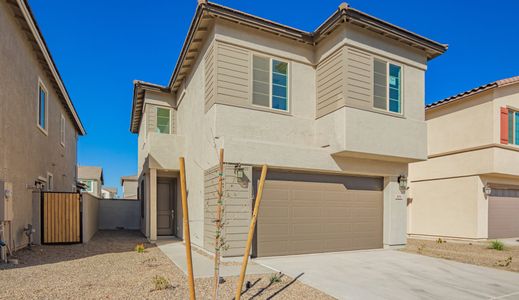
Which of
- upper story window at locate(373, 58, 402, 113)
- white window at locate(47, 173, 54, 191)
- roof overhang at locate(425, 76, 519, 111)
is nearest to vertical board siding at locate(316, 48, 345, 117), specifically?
upper story window at locate(373, 58, 402, 113)

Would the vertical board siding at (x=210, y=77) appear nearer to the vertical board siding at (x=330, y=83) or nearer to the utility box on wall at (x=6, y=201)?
the vertical board siding at (x=330, y=83)

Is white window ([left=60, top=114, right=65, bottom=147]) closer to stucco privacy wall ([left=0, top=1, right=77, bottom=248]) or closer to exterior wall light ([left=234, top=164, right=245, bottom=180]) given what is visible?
stucco privacy wall ([left=0, top=1, right=77, bottom=248])

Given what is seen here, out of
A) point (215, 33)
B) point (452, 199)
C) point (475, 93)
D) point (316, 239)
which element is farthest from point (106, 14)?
point (452, 199)

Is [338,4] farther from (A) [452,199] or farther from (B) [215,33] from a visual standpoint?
(A) [452,199]

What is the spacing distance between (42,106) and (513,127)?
1881 cm

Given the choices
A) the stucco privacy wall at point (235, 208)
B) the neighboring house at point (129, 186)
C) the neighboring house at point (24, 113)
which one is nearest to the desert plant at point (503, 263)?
the stucco privacy wall at point (235, 208)

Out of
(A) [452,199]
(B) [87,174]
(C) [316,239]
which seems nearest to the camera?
(C) [316,239]

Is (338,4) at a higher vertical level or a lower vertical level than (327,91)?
higher

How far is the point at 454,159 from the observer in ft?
47.5

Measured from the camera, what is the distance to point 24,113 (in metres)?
9.75

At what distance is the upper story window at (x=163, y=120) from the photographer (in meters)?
14.0

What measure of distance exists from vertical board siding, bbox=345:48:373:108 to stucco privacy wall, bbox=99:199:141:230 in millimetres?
14655

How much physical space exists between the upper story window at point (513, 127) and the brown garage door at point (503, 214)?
2.24m

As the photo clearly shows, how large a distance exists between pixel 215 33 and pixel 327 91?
3512 mm
